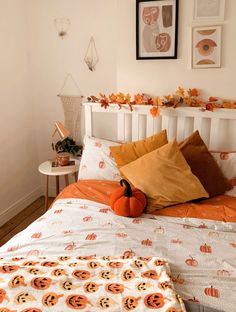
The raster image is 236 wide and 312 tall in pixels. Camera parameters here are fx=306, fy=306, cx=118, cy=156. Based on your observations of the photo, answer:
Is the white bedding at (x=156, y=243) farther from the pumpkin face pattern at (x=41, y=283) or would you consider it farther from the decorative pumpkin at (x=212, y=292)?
the pumpkin face pattern at (x=41, y=283)

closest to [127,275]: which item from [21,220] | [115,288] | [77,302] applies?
[115,288]

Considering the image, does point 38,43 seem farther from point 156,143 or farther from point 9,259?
point 9,259

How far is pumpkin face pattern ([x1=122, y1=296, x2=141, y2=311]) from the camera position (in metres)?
1.05

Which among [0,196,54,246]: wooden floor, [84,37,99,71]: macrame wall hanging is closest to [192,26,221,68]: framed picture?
[84,37,99,71]: macrame wall hanging

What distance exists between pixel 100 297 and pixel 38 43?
2.67 metres

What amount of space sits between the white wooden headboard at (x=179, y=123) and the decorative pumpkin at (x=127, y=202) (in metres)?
0.74

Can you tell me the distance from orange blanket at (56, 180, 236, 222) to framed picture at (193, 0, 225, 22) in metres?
1.27

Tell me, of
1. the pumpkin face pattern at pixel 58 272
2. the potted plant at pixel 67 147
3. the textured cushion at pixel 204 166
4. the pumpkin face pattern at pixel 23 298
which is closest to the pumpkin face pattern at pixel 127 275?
the pumpkin face pattern at pixel 58 272

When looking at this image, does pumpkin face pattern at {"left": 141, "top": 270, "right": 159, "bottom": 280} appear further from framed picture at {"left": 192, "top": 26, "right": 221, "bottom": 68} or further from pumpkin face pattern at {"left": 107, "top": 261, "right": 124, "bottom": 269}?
framed picture at {"left": 192, "top": 26, "right": 221, "bottom": 68}

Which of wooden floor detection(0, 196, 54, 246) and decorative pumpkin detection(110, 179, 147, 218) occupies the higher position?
decorative pumpkin detection(110, 179, 147, 218)

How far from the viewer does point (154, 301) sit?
107 cm

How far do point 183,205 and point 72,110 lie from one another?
1671 millimetres

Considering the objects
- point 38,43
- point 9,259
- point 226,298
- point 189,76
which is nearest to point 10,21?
point 38,43

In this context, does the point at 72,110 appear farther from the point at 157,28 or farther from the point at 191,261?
the point at 191,261
